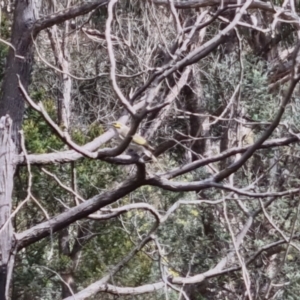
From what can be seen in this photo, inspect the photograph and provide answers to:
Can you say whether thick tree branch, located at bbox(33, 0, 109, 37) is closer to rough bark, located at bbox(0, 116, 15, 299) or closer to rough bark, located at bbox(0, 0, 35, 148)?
rough bark, located at bbox(0, 0, 35, 148)

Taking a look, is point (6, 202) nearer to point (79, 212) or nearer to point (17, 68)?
point (79, 212)

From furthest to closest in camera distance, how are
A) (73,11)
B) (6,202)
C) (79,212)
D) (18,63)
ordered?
1. (18,63)
2. (73,11)
3. (6,202)
4. (79,212)

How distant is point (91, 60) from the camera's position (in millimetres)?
Answer: 5812

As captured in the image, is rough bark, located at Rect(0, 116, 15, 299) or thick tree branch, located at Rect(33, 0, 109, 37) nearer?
rough bark, located at Rect(0, 116, 15, 299)

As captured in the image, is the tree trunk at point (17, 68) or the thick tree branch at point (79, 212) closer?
the thick tree branch at point (79, 212)

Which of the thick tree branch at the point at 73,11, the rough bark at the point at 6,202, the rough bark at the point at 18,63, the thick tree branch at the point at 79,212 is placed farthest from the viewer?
the rough bark at the point at 18,63

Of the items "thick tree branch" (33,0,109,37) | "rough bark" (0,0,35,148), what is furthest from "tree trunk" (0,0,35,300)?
"thick tree branch" (33,0,109,37)

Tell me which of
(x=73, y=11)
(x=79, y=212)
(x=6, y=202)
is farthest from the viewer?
(x=73, y=11)

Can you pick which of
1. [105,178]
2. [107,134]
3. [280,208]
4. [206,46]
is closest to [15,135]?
[107,134]

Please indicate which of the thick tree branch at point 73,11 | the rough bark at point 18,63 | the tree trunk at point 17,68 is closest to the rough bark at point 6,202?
the tree trunk at point 17,68

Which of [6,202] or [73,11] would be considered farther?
[73,11]

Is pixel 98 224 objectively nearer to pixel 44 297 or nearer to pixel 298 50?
pixel 44 297

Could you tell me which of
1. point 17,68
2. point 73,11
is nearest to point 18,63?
point 17,68

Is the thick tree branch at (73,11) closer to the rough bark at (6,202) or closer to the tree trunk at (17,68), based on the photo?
the tree trunk at (17,68)
